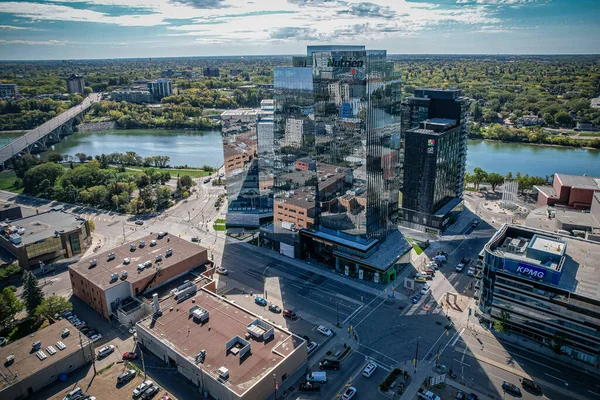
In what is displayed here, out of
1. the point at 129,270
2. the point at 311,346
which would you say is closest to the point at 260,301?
the point at 311,346

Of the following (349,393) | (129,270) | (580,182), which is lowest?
(349,393)

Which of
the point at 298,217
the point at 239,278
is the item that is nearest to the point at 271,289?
the point at 239,278

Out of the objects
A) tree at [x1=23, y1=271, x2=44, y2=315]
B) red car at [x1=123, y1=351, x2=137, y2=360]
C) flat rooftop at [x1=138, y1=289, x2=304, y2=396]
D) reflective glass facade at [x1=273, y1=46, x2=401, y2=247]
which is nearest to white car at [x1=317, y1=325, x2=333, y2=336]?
flat rooftop at [x1=138, y1=289, x2=304, y2=396]

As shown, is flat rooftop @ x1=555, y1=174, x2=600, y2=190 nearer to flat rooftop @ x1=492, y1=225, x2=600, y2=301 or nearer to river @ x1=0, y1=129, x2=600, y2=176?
flat rooftop @ x1=492, y1=225, x2=600, y2=301

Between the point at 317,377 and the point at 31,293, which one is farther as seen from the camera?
the point at 31,293

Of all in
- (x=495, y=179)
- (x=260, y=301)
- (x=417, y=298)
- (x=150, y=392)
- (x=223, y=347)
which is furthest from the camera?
(x=495, y=179)

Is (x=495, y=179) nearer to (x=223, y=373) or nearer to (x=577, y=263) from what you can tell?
(x=577, y=263)

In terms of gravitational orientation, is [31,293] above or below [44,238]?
below
